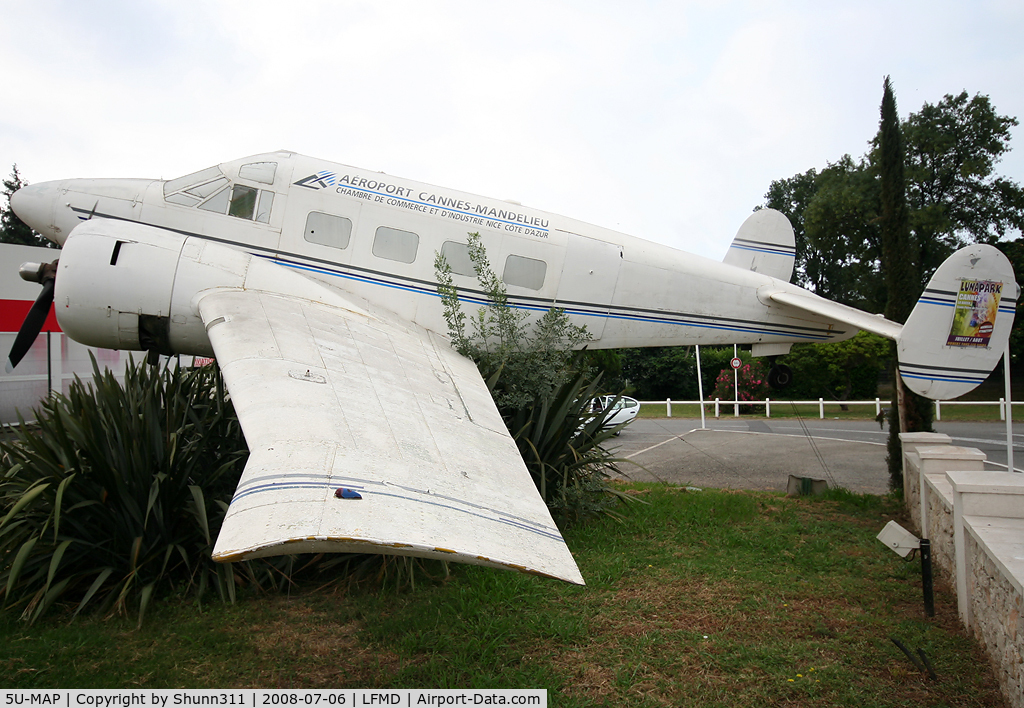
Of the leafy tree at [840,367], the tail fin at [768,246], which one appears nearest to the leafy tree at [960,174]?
the leafy tree at [840,367]

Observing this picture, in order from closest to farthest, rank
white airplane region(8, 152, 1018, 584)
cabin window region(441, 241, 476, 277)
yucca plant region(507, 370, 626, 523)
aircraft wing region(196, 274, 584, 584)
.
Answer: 1. aircraft wing region(196, 274, 584, 584)
2. white airplane region(8, 152, 1018, 584)
3. yucca plant region(507, 370, 626, 523)
4. cabin window region(441, 241, 476, 277)

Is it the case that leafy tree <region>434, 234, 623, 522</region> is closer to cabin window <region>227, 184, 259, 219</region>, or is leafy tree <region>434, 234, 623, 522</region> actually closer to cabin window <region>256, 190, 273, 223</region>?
cabin window <region>256, 190, 273, 223</region>

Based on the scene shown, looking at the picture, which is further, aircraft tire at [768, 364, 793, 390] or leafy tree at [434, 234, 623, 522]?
aircraft tire at [768, 364, 793, 390]

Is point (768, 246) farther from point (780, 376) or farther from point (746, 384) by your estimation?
point (746, 384)

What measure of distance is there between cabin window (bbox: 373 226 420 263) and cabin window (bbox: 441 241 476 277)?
0.37 m

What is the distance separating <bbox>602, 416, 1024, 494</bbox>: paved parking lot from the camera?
1061cm

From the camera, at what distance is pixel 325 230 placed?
7672 mm

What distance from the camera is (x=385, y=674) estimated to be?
3.85 m

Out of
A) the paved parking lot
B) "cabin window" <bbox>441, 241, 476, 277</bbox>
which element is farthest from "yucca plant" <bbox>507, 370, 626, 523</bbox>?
"cabin window" <bbox>441, 241, 476, 277</bbox>

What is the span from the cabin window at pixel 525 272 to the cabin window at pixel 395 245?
3.97ft

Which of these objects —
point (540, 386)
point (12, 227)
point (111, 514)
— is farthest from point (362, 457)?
point (12, 227)

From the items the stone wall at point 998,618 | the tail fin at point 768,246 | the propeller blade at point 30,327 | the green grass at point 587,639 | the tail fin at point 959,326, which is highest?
the tail fin at point 768,246

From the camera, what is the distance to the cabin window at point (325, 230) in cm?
766

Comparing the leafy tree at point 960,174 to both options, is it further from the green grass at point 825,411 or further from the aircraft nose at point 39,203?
the aircraft nose at point 39,203
